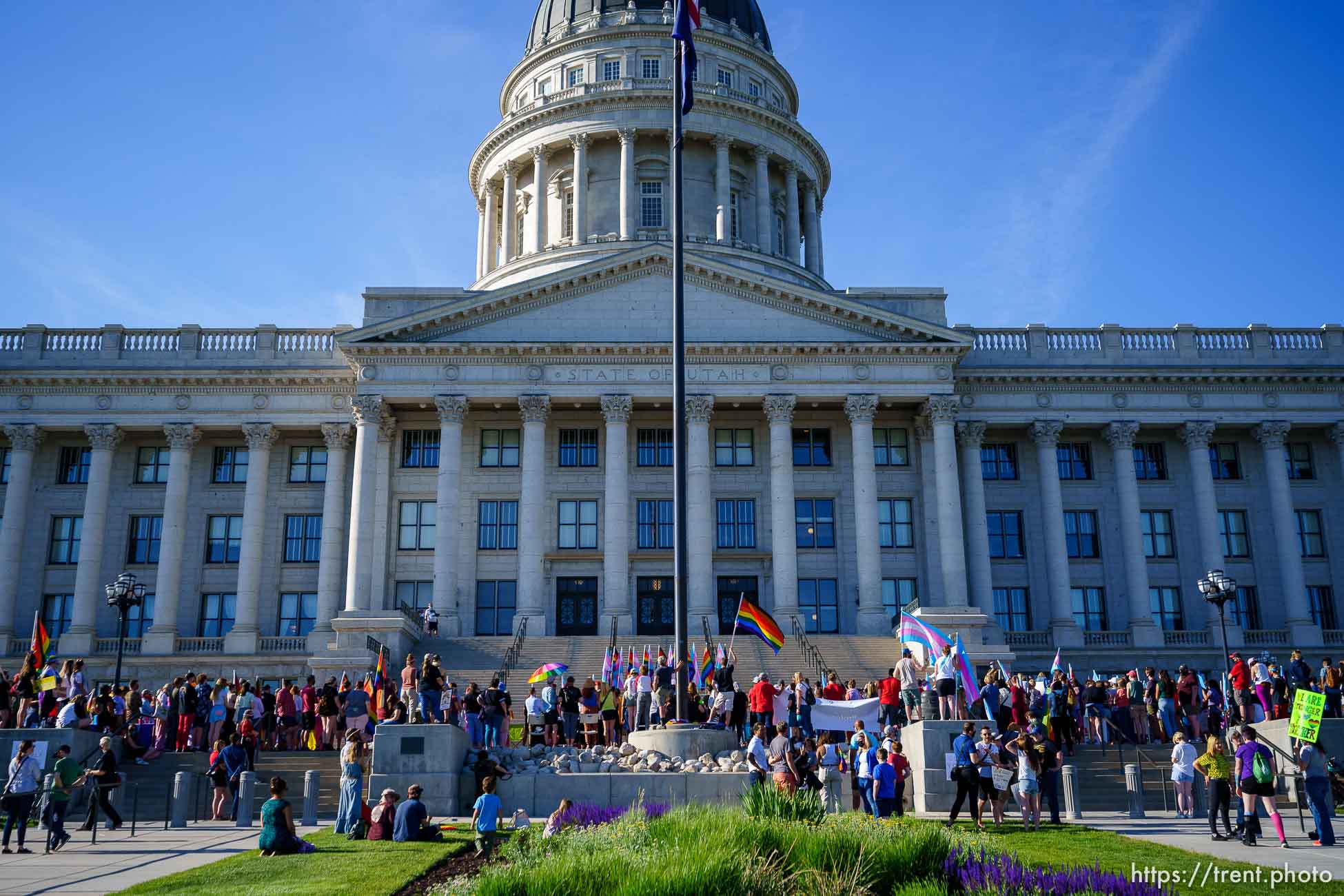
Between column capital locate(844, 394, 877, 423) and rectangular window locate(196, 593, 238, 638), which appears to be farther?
rectangular window locate(196, 593, 238, 638)

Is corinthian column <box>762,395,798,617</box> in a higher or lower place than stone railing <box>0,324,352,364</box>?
lower

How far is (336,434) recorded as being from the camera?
5019 cm

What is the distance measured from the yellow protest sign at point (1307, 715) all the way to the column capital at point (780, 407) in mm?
28666

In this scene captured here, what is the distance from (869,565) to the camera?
4678 cm

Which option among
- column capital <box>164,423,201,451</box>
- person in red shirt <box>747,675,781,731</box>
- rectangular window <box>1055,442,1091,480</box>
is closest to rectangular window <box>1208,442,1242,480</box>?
rectangular window <box>1055,442,1091,480</box>

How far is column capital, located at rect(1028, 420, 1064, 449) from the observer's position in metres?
51.0

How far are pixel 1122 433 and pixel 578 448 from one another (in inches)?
893

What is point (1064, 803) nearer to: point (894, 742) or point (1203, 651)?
point (894, 742)

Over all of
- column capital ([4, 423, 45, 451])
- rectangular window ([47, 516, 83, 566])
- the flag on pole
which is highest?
the flag on pole

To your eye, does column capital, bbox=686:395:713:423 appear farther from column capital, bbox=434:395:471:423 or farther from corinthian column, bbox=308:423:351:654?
corinthian column, bbox=308:423:351:654

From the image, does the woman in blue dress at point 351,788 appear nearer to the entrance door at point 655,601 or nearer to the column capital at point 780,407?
the entrance door at point 655,601

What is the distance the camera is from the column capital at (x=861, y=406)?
48250 millimetres

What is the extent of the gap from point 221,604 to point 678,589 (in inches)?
1348

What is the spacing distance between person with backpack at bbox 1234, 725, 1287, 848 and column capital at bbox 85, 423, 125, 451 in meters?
44.5
